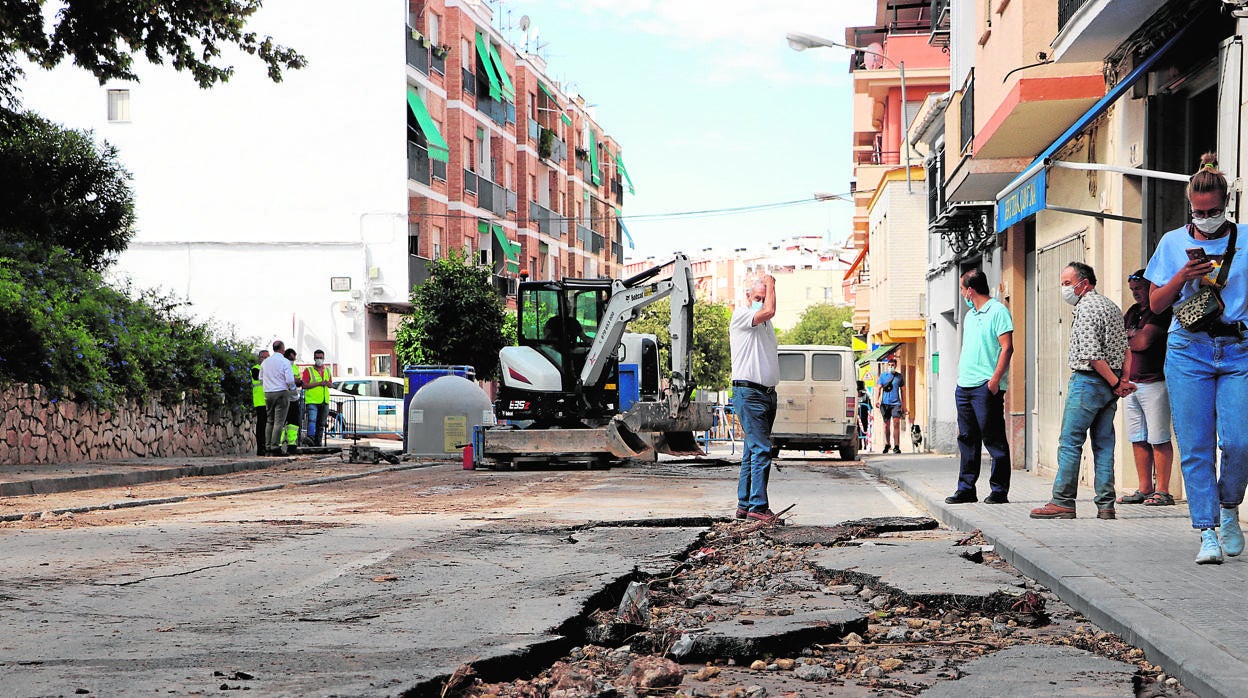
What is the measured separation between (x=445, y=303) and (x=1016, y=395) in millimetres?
25624

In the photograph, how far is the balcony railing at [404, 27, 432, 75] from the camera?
47.2 meters

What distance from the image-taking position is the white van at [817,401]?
26141mm

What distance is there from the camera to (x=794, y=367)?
86.6 feet

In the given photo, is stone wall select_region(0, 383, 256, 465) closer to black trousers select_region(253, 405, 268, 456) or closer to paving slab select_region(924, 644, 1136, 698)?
black trousers select_region(253, 405, 268, 456)

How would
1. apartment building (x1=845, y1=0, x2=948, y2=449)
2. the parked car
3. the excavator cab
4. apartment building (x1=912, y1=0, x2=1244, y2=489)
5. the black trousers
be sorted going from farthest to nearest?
1. apartment building (x1=845, y1=0, x2=948, y2=449)
2. the parked car
3. the black trousers
4. the excavator cab
5. apartment building (x1=912, y1=0, x2=1244, y2=489)

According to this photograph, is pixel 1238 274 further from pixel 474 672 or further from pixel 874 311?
pixel 874 311

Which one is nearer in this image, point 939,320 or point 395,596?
point 395,596

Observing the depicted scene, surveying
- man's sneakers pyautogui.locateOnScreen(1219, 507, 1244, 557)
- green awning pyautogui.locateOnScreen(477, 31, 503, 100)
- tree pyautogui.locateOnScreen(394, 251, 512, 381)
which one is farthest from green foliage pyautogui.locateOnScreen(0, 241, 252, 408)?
green awning pyautogui.locateOnScreen(477, 31, 503, 100)

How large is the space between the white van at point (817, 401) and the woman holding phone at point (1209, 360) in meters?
18.9

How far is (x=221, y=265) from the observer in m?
44.8

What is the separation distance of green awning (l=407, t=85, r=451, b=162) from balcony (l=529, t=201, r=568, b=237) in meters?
16.1

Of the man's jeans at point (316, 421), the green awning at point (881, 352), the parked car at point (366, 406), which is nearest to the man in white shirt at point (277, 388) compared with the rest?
the man's jeans at point (316, 421)

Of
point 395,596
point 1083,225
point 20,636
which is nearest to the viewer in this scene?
point 20,636

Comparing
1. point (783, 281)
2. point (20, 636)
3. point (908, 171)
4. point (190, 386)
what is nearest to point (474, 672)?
point (20, 636)
